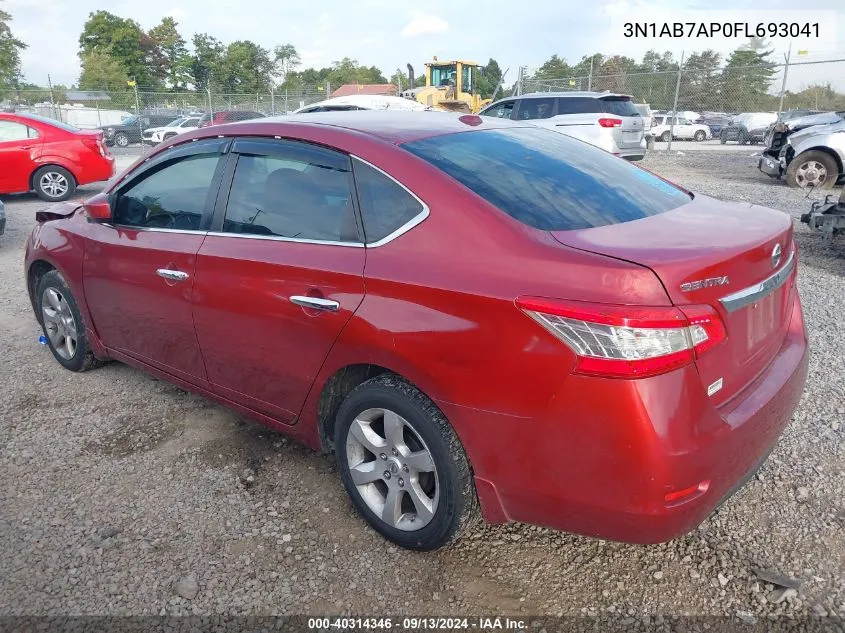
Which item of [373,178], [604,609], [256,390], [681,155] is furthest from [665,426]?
[681,155]

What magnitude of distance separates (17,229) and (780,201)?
11368mm

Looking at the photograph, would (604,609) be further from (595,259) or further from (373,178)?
(373,178)

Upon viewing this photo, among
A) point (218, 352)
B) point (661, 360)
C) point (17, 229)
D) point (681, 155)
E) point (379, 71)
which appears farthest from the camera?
point (379, 71)

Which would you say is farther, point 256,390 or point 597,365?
point 256,390

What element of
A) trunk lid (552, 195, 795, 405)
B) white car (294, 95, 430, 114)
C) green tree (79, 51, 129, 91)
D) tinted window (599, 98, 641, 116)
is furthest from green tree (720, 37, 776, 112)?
green tree (79, 51, 129, 91)

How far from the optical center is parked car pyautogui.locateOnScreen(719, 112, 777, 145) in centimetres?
2311

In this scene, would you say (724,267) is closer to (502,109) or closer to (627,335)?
(627,335)

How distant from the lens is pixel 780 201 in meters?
10.4

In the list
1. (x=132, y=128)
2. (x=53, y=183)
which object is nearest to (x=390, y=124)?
(x=53, y=183)

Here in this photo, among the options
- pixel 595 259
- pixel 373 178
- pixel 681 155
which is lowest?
pixel 681 155

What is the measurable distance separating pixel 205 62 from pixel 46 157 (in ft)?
204

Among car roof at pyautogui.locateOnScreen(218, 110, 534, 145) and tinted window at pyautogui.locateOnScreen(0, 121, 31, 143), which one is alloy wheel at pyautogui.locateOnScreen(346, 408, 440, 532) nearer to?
car roof at pyautogui.locateOnScreen(218, 110, 534, 145)

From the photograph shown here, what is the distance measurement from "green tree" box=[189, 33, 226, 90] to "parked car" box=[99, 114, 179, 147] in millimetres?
42090

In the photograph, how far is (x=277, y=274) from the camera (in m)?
2.75
